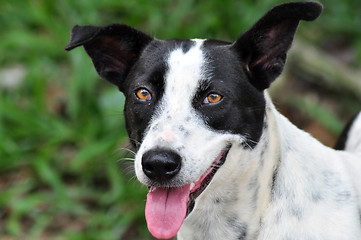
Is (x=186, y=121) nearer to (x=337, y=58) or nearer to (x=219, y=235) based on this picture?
(x=219, y=235)

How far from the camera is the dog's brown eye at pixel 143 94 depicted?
285cm

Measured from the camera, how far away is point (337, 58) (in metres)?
6.51

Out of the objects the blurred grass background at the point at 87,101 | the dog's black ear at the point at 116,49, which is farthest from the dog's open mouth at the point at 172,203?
the blurred grass background at the point at 87,101

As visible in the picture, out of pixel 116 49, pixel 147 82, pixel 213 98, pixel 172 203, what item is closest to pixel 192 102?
pixel 213 98

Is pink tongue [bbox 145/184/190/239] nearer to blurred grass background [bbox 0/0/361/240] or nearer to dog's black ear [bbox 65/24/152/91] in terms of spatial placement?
dog's black ear [bbox 65/24/152/91]

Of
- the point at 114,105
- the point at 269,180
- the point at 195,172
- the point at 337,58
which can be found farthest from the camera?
the point at 337,58

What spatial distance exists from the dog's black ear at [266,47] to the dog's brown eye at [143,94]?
1.54 feet

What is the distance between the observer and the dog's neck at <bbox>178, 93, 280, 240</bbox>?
2.84 metres

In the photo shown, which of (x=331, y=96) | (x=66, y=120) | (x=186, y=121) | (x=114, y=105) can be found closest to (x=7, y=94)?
(x=66, y=120)

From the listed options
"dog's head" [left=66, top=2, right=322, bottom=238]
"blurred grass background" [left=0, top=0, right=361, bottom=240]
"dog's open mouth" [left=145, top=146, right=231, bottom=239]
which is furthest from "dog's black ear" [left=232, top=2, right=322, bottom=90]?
"blurred grass background" [left=0, top=0, right=361, bottom=240]

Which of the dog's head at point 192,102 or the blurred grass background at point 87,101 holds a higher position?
the dog's head at point 192,102

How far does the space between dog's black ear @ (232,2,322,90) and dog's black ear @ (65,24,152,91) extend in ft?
1.67

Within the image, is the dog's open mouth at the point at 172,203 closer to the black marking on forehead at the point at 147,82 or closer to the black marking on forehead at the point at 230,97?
the black marking on forehead at the point at 230,97

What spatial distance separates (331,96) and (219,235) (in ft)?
11.6
